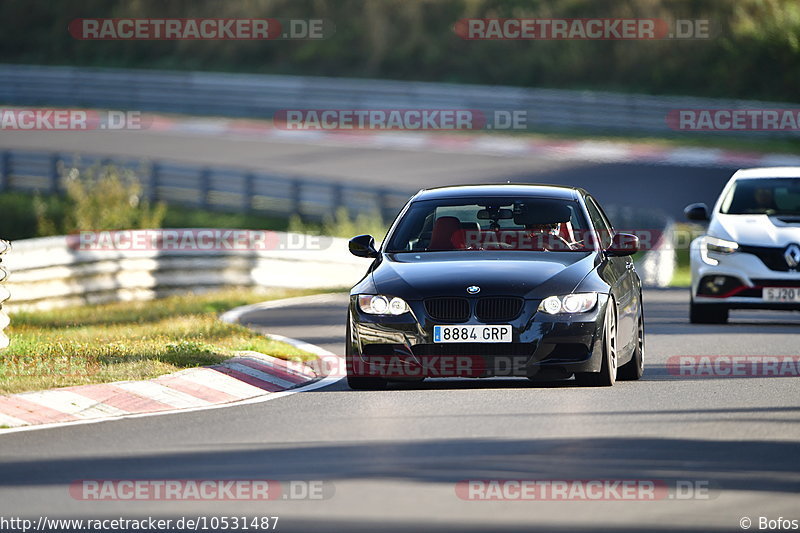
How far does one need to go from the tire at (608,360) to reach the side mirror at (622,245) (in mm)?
756

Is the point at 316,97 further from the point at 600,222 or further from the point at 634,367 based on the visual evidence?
the point at 634,367

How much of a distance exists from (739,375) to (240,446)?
5562mm

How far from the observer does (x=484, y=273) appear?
12.4m

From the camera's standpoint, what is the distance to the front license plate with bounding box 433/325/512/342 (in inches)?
473

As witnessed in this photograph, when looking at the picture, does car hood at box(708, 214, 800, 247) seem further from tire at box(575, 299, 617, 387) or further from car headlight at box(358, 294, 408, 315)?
car headlight at box(358, 294, 408, 315)

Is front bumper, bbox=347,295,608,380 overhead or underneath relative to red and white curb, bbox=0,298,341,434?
overhead

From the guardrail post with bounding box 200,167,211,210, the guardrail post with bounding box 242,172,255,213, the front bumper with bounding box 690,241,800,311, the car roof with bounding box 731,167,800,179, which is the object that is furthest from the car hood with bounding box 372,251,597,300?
the guardrail post with bounding box 200,167,211,210

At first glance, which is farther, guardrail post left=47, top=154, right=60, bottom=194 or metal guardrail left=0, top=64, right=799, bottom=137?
metal guardrail left=0, top=64, right=799, bottom=137

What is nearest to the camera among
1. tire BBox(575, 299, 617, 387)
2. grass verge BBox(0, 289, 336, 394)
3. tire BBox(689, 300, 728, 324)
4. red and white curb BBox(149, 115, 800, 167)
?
tire BBox(575, 299, 617, 387)

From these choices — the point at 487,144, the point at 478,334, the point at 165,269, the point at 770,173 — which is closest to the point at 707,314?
the point at 770,173

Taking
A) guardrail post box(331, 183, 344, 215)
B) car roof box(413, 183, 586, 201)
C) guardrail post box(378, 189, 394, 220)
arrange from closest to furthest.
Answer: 1. car roof box(413, 183, 586, 201)
2. guardrail post box(378, 189, 394, 220)
3. guardrail post box(331, 183, 344, 215)

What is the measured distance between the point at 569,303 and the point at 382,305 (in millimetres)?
1332

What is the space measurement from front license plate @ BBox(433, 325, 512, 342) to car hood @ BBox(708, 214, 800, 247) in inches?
286

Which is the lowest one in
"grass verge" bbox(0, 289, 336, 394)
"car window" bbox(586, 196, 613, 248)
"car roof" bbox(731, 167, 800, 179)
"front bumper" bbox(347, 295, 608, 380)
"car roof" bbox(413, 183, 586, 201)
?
"grass verge" bbox(0, 289, 336, 394)
